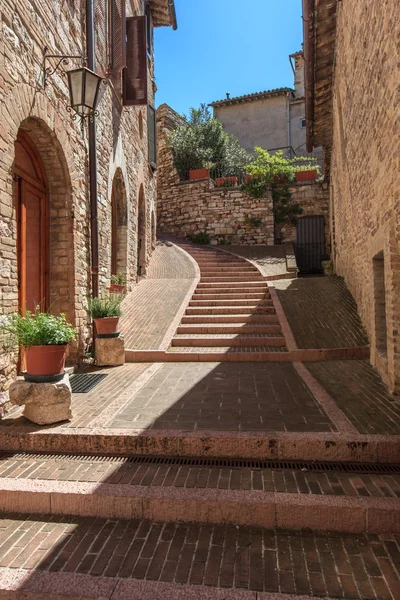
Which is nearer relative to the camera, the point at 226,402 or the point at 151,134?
the point at 226,402

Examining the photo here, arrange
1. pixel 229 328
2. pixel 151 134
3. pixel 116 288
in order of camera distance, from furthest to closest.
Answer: pixel 151 134 < pixel 116 288 < pixel 229 328

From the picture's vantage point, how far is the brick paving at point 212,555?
221 centimetres

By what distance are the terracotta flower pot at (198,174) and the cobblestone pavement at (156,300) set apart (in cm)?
560

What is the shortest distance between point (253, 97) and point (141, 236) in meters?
16.9

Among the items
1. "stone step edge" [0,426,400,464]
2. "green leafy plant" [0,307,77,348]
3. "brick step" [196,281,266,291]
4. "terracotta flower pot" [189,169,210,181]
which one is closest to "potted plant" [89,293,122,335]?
"green leafy plant" [0,307,77,348]

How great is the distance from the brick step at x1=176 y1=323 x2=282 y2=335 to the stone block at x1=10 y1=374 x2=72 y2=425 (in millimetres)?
4174

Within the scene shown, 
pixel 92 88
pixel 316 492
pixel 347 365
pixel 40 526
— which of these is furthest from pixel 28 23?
pixel 347 365

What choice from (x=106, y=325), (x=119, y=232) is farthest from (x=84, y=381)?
(x=119, y=232)

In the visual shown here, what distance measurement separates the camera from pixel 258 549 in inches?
98.6

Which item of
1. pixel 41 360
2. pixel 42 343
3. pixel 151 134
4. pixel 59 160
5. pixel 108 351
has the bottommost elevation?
pixel 108 351

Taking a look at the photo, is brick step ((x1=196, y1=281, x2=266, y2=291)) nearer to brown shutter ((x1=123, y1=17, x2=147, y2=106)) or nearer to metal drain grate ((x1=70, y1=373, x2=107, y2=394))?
brown shutter ((x1=123, y1=17, x2=147, y2=106))

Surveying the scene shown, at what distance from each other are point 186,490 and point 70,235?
4.41 m

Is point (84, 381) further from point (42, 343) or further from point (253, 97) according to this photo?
point (253, 97)

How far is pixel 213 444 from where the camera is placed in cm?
349
